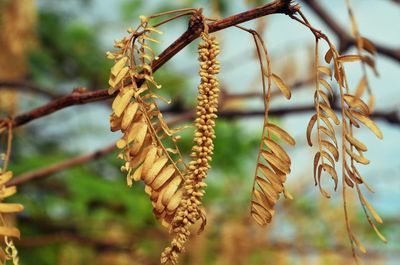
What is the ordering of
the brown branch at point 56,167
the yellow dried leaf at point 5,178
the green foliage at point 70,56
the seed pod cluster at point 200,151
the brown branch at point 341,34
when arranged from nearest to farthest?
the seed pod cluster at point 200,151
the yellow dried leaf at point 5,178
the brown branch at point 56,167
the brown branch at point 341,34
the green foliage at point 70,56

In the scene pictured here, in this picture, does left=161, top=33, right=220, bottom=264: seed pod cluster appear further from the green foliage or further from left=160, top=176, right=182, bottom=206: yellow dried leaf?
the green foliage

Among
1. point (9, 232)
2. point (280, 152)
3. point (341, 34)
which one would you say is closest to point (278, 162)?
point (280, 152)

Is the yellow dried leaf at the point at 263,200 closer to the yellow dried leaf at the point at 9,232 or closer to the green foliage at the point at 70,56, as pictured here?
the yellow dried leaf at the point at 9,232

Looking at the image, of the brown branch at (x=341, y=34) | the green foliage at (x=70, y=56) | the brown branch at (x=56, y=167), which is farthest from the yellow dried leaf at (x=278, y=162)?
the green foliage at (x=70, y=56)

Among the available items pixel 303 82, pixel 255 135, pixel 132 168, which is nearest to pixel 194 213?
pixel 132 168

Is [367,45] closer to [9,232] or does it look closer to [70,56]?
[9,232]

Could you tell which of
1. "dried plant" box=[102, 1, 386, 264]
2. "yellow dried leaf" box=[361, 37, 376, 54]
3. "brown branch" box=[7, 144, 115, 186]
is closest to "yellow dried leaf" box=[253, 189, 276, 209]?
"dried plant" box=[102, 1, 386, 264]

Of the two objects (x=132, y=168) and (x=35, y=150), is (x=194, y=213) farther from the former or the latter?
(x=35, y=150)
